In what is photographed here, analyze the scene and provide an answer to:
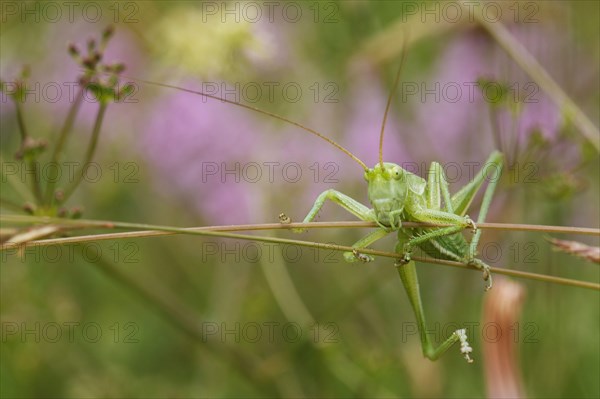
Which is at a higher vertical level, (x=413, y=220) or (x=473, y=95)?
(x=473, y=95)

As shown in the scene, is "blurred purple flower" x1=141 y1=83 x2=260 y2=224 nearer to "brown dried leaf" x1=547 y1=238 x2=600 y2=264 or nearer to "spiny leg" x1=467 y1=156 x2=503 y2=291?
"spiny leg" x1=467 y1=156 x2=503 y2=291

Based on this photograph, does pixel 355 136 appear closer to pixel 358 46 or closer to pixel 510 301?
pixel 358 46

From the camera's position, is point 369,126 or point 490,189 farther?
point 369,126

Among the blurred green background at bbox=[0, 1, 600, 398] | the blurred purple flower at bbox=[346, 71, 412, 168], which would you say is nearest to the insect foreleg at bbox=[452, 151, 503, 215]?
the blurred green background at bbox=[0, 1, 600, 398]

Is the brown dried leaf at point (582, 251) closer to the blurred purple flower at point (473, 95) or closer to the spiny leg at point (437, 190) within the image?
the spiny leg at point (437, 190)

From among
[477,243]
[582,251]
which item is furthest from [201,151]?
[582,251]

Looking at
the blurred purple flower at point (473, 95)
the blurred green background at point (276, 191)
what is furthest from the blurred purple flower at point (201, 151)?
the blurred purple flower at point (473, 95)

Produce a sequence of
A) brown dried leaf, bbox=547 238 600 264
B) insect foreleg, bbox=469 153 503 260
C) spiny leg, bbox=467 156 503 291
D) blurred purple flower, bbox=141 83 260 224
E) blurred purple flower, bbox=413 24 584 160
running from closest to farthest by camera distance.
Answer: brown dried leaf, bbox=547 238 600 264 < spiny leg, bbox=467 156 503 291 < insect foreleg, bbox=469 153 503 260 < blurred purple flower, bbox=413 24 584 160 < blurred purple flower, bbox=141 83 260 224

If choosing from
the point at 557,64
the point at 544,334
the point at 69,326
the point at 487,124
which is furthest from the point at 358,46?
the point at 69,326

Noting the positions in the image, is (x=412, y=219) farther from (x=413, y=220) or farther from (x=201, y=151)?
(x=201, y=151)
